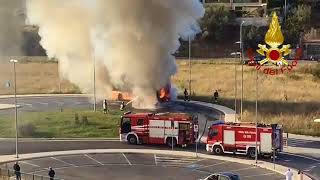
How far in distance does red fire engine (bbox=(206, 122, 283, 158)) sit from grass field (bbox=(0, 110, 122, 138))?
10.4 meters

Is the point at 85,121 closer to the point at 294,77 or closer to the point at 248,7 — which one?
the point at 294,77

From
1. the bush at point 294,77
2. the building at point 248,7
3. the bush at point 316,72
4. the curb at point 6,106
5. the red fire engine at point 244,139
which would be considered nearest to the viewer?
the red fire engine at point 244,139

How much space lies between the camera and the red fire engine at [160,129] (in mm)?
43625

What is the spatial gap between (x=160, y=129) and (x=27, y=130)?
11.8m

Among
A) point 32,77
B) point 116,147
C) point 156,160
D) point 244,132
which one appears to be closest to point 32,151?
point 116,147

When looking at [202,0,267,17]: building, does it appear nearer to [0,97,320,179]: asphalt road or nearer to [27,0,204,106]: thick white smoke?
[27,0,204,106]: thick white smoke

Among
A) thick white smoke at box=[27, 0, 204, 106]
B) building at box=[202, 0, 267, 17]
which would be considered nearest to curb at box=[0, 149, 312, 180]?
thick white smoke at box=[27, 0, 204, 106]

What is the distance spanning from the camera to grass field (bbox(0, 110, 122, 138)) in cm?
4931

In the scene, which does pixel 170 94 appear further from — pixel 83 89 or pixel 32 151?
pixel 32 151

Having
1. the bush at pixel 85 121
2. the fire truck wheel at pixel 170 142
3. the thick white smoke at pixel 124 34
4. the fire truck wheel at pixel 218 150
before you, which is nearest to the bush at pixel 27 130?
the bush at pixel 85 121

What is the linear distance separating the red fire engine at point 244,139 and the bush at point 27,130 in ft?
49.5

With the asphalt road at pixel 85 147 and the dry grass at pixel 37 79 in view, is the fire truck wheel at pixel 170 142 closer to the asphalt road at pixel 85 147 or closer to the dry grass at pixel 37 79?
the asphalt road at pixel 85 147

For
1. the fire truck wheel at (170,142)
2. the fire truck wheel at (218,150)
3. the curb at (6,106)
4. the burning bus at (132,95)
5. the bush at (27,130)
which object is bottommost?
the fire truck wheel at (218,150)

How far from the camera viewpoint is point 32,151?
43.6m
